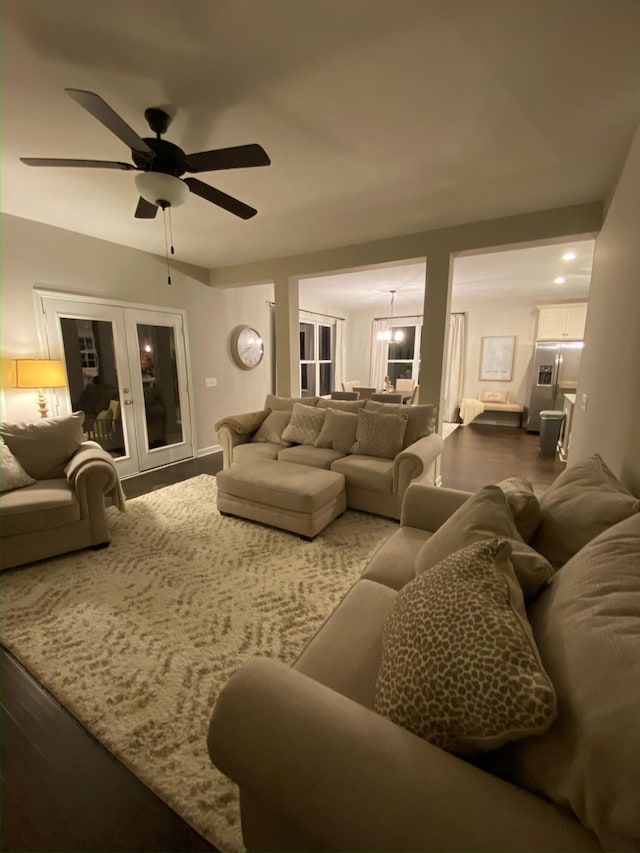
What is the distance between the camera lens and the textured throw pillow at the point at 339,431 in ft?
11.5

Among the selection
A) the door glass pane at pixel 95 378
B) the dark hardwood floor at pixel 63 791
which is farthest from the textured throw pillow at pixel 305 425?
the dark hardwood floor at pixel 63 791

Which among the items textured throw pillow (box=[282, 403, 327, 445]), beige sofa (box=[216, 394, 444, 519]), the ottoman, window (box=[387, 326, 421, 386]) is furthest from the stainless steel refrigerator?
the ottoman

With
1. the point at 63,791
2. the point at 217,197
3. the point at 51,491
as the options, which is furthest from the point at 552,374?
the point at 63,791

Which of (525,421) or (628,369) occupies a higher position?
(628,369)

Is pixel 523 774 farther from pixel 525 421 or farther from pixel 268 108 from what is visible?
pixel 525 421

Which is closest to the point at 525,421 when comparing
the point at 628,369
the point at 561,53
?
the point at 628,369

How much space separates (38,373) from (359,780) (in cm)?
378

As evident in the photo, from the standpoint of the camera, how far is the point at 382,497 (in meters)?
3.08

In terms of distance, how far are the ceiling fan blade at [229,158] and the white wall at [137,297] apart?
198 cm

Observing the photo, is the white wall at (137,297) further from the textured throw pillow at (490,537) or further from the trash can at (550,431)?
the trash can at (550,431)

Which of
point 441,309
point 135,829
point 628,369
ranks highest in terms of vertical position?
point 441,309

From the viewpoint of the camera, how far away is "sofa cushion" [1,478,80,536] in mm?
2281

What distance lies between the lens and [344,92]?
1.75 m

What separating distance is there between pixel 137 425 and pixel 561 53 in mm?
4610
